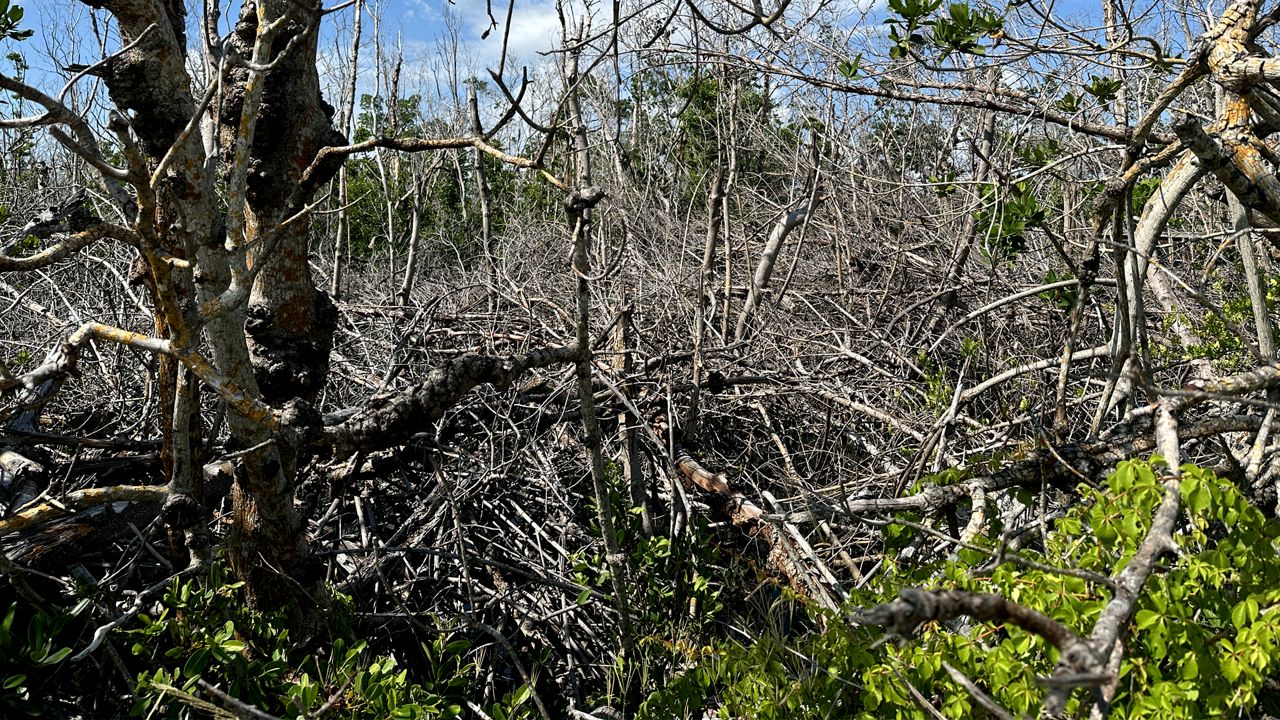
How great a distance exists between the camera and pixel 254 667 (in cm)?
271

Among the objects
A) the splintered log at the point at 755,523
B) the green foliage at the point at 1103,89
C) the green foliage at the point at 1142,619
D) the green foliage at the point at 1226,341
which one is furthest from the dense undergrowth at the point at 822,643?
the green foliage at the point at 1103,89

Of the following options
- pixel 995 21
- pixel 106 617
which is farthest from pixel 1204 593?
pixel 106 617

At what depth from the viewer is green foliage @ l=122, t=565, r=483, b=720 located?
8.16ft

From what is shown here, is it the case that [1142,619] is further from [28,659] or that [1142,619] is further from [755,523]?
[28,659]

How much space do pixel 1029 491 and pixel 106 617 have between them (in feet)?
9.12

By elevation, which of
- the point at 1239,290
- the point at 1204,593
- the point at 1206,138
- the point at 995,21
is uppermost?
the point at 995,21

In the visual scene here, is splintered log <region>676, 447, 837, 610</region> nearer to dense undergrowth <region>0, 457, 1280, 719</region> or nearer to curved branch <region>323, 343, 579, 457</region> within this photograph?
dense undergrowth <region>0, 457, 1280, 719</region>

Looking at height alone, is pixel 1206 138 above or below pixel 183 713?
above

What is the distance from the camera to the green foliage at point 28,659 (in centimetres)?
240

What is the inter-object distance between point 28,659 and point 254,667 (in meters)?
0.57

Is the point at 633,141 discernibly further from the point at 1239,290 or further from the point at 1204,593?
the point at 1204,593

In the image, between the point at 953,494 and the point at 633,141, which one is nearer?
the point at 953,494

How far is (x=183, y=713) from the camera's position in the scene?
2666 millimetres

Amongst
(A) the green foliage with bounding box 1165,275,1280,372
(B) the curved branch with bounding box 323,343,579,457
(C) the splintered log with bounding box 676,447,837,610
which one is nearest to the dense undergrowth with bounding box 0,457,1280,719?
(C) the splintered log with bounding box 676,447,837,610
